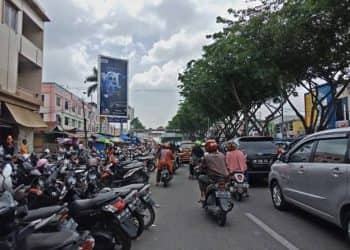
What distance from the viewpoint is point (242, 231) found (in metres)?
6.52

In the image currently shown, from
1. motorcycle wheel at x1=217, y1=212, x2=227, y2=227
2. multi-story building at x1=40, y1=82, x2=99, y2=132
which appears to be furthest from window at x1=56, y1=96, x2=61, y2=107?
motorcycle wheel at x1=217, y1=212, x2=227, y2=227

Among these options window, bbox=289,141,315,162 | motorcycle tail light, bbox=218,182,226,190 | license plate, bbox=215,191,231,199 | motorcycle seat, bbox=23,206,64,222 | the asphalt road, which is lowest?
the asphalt road

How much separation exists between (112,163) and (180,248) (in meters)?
6.52

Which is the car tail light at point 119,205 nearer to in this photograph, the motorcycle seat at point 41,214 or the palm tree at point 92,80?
the motorcycle seat at point 41,214

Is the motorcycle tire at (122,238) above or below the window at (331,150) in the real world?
below

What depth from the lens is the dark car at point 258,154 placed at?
12.5 m

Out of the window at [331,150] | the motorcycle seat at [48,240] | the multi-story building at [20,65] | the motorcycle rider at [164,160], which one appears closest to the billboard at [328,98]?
the motorcycle rider at [164,160]

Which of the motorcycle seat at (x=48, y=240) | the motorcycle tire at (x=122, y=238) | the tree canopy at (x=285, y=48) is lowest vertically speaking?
the motorcycle tire at (x=122, y=238)

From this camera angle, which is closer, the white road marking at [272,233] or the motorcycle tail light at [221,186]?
the white road marking at [272,233]

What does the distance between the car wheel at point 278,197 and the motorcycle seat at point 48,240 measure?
5.80 m

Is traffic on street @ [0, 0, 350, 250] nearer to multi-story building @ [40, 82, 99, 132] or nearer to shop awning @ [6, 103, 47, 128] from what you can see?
shop awning @ [6, 103, 47, 128]

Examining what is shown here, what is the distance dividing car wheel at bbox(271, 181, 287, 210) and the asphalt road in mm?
160

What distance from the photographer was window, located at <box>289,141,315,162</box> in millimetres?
6953

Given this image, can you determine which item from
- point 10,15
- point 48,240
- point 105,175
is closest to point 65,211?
point 48,240
